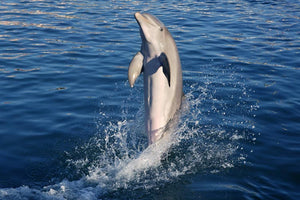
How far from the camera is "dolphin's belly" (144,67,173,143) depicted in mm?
7895

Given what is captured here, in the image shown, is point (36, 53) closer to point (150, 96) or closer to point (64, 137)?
point (64, 137)

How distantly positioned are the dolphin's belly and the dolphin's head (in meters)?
0.49

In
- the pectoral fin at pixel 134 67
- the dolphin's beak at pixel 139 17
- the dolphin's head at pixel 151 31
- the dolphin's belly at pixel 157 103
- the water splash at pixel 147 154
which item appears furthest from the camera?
the dolphin's belly at pixel 157 103

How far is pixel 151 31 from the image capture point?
7.61 meters

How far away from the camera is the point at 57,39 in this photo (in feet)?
51.6

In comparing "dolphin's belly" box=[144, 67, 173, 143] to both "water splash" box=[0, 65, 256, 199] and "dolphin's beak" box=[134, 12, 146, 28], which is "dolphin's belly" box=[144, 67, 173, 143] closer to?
"water splash" box=[0, 65, 256, 199]

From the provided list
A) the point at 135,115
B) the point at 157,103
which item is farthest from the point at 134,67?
the point at 135,115

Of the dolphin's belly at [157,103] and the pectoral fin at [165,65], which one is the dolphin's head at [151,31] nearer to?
the pectoral fin at [165,65]

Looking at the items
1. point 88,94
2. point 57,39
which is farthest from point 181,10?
point 88,94

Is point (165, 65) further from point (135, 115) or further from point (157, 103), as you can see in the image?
point (135, 115)

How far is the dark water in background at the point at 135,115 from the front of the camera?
7461 mm

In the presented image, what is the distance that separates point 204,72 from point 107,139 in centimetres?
481

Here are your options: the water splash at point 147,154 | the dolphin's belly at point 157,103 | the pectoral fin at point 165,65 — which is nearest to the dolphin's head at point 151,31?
the pectoral fin at point 165,65

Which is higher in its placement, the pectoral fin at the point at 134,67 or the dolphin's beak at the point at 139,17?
the dolphin's beak at the point at 139,17
